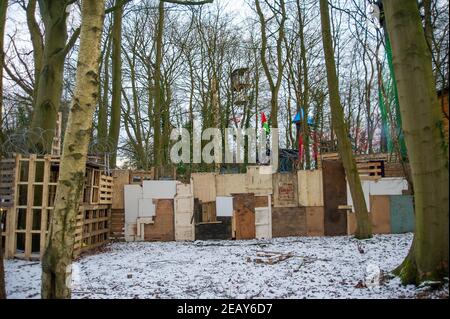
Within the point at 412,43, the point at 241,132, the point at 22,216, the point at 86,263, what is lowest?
the point at 86,263

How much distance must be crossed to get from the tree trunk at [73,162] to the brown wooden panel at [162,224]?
24.8 ft

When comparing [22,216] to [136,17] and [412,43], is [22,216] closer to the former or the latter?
[412,43]

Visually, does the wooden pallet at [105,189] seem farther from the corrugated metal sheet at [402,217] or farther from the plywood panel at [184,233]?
the corrugated metal sheet at [402,217]

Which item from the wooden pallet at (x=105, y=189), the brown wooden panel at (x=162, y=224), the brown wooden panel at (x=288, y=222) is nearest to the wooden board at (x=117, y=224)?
the wooden pallet at (x=105, y=189)

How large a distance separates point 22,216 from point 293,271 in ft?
20.8

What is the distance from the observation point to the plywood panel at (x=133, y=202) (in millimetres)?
12055

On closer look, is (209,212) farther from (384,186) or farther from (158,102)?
(158,102)

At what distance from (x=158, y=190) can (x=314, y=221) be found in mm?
4875

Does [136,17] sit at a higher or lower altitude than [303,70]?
higher

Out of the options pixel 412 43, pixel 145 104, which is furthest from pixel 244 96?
pixel 412 43

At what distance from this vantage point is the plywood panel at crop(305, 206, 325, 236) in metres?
12.1

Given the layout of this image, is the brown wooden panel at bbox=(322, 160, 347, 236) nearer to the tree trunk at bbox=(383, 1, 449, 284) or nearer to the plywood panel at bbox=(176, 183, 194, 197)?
the plywood panel at bbox=(176, 183, 194, 197)

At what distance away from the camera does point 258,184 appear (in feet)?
40.1

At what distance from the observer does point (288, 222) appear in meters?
12.2
